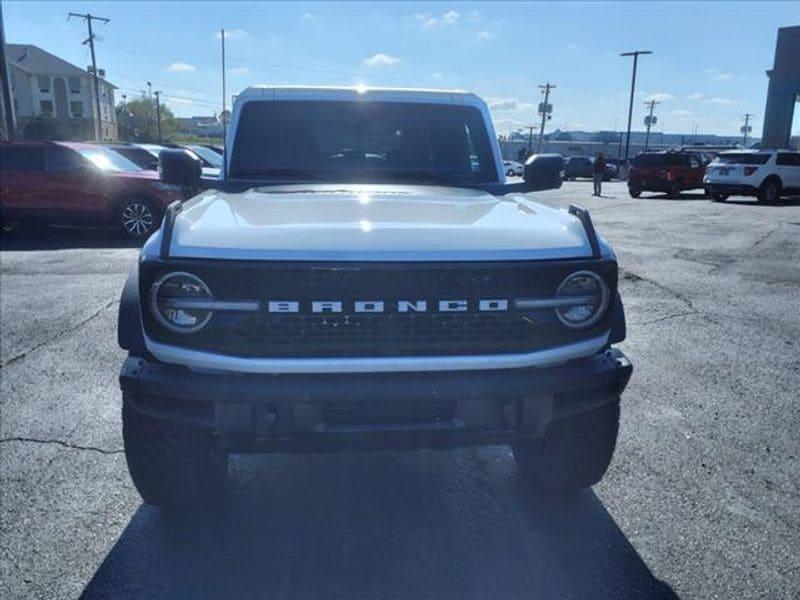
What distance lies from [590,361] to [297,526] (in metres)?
1.51

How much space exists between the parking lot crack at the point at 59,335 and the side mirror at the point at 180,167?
257cm

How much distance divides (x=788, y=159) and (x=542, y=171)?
2191cm

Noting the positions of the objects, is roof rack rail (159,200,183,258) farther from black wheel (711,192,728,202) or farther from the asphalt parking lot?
black wheel (711,192,728,202)

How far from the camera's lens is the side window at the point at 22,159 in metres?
12.3

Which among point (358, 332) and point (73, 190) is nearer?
point (358, 332)

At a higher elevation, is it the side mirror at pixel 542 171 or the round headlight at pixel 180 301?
the side mirror at pixel 542 171

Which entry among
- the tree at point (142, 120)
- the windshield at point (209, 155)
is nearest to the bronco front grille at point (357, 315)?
the windshield at point (209, 155)

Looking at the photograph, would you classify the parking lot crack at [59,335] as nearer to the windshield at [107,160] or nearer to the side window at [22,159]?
the windshield at [107,160]

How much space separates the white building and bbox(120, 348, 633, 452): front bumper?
76472mm

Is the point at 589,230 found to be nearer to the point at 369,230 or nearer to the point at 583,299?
the point at 583,299

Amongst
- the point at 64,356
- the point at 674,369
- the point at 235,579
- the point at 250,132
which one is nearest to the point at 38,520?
the point at 235,579

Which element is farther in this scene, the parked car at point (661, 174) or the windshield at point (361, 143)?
the parked car at point (661, 174)

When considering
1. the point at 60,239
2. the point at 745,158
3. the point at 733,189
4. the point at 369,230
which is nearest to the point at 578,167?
the point at 745,158

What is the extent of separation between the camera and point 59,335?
243 inches
